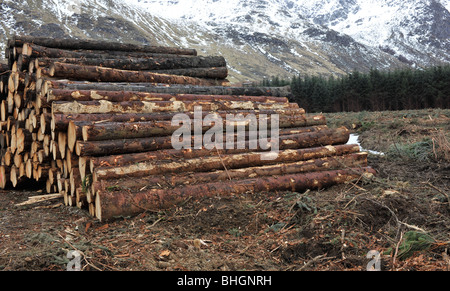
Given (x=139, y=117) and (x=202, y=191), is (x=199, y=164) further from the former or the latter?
(x=139, y=117)

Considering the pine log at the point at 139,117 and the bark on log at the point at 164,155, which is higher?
the pine log at the point at 139,117

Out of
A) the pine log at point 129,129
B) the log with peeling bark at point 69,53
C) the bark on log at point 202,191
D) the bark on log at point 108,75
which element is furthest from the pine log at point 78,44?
the bark on log at point 202,191

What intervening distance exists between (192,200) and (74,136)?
2.32 meters

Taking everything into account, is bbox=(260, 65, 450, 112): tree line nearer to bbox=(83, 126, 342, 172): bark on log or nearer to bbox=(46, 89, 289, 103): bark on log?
bbox=(46, 89, 289, 103): bark on log

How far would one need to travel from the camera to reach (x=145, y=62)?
9477 millimetres

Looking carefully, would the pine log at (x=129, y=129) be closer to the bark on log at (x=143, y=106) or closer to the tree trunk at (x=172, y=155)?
the tree trunk at (x=172, y=155)

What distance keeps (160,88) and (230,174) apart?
3.11 m

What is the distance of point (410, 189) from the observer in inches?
237

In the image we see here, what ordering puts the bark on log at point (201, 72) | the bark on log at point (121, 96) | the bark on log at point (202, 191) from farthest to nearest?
the bark on log at point (201, 72) → the bark on log at point (121, 96) → the bark on log at point (202, 191)

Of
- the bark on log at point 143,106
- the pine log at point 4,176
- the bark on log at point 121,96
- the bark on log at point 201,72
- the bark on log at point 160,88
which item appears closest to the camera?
the bark on log at point 143,106

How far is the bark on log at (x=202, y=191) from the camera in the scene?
525 centimetres

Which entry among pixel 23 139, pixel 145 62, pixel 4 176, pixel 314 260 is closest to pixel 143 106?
pixel 145 62

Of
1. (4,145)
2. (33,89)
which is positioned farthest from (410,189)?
(4,145)

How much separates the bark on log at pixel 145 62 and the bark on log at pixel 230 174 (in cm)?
405
